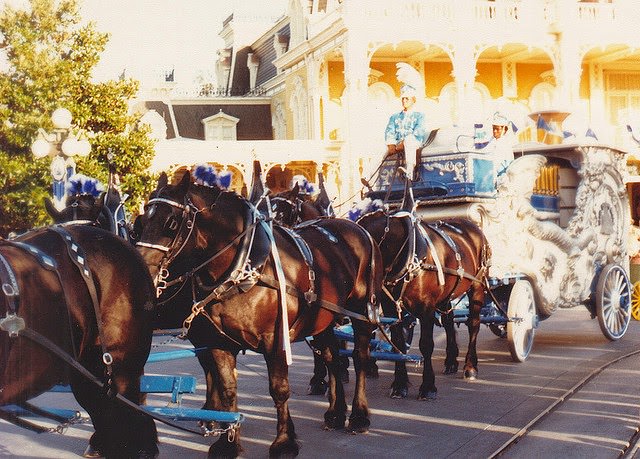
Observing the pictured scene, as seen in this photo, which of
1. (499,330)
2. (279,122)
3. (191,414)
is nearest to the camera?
(191,414)

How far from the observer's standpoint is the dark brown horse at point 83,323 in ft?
13.6

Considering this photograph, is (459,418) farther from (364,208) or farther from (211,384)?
(364,208)

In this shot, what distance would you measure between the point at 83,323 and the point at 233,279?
1.34 meters

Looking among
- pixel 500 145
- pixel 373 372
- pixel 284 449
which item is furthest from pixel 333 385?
pixel 500 145

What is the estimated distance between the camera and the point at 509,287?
431 inches

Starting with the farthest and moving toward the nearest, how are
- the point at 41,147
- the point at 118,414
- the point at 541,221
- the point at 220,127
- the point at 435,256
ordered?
the point at 220,127 < the point at 41,147 < the point at 541,221 < the point at 435,256 < the point at 118,414

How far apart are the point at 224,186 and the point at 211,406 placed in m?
1.52

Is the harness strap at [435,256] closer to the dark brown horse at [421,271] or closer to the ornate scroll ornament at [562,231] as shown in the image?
the dark brown horse at [421,271]

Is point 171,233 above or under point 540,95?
under

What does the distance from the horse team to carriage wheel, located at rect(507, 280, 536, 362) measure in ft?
5.28

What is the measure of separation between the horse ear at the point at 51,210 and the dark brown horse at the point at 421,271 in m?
2.79

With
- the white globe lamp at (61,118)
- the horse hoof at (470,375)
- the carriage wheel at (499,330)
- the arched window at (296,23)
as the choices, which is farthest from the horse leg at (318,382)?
the arched window at (296,23)

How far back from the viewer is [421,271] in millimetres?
8391

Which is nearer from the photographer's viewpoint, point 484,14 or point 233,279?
point 233,279
